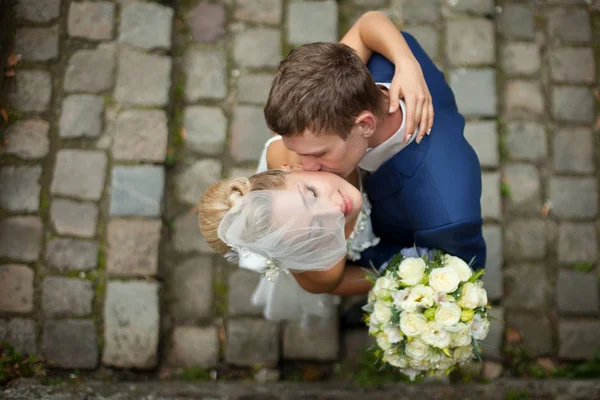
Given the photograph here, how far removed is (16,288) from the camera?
395 centimetres

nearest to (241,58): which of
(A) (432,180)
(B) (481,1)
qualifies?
(B) (481,1)

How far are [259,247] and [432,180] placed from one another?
2.94ft

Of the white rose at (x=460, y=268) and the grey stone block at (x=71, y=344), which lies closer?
the white rose at (x=460, y=268)

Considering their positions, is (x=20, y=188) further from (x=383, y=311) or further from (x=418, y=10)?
(x=418, y=10)

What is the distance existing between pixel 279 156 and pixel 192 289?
5.14 feet

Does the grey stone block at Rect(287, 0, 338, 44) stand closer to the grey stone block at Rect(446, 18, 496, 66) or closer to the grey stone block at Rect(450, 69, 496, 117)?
the grey stone block at Rect(446, 18, 496, 66)

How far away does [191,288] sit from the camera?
4.09 metres

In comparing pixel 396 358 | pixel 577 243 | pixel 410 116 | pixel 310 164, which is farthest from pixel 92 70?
pixel 577 243

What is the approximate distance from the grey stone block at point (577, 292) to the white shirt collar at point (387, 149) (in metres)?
2.15

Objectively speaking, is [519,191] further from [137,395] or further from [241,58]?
[137,395]

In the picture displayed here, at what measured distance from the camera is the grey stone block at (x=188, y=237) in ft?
13.6

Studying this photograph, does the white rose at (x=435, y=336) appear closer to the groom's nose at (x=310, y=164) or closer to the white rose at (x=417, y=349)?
the white rose at (x=417, y=349)

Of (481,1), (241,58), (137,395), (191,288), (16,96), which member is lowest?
(137,395)

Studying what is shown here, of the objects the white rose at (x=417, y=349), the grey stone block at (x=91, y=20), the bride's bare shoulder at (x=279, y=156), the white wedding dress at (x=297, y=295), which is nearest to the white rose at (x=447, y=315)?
the white rose at (x=417, y=349)
